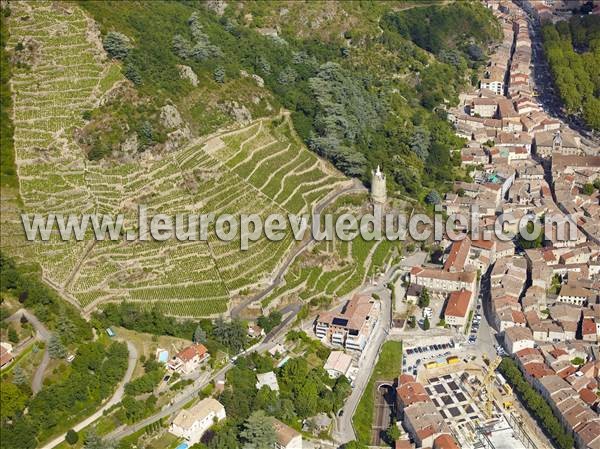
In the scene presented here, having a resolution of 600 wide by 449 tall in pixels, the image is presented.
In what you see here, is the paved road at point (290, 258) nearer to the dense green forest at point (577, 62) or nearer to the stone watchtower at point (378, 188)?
the stone watchtower at point (378, 188)

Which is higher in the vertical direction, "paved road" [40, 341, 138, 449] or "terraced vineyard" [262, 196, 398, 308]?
"terraced vineyard" [262, 196, 398, 308]

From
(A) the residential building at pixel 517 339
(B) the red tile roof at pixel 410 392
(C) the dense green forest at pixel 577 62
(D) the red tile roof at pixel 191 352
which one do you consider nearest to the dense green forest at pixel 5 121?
(D) the red tile roof at pixel 191 352

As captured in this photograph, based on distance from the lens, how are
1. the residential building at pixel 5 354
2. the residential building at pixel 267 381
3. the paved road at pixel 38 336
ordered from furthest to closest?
the residential building at pixel 267 381 < the residential building at pixel 5 354 < the paved road at pixel 38 336

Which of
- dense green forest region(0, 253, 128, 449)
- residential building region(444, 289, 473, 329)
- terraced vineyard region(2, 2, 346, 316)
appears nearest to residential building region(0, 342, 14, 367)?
dense green forest region(0, 253, 128, 449)

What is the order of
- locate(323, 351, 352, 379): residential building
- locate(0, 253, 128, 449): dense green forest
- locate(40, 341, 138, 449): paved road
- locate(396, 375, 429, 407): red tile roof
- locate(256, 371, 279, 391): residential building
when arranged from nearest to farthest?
1. locate(0, 253, 128, 449): dense green forest
2. locate(40, 341, 138, 449): paved road
3. locate(396, 375, 429, 407): red tile roof
4. locate(256, 371, 279, 391): residential building
5. locate(323, 351, 352, 379): residential building

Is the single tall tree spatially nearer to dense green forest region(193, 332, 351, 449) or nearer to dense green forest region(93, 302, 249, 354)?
dense green forest region(193, 332, 351, 449)
